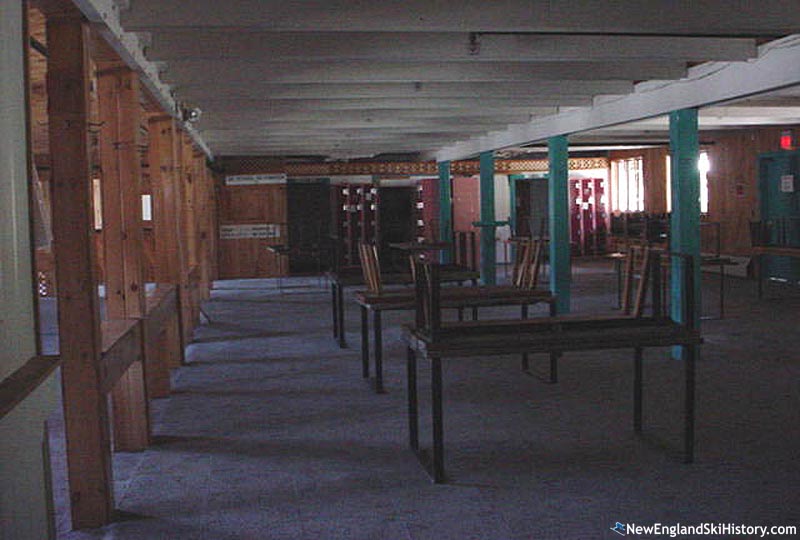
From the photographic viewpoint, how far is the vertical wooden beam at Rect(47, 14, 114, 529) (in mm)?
3918

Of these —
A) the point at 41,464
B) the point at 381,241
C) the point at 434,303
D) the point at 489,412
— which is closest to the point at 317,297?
the point at 381,241

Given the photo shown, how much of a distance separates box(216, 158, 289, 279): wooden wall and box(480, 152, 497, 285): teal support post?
5533 millimetres

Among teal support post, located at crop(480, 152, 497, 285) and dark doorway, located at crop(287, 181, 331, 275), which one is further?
dark doorway, located at crop(287, 181, 331, 275)

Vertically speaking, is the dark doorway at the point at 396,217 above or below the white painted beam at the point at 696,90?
below

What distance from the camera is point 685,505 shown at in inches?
160

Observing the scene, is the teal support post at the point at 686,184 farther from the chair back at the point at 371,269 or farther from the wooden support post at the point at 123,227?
the wooden support post at the point at 123,227

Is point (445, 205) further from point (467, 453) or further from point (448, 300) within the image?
point (467, 453)

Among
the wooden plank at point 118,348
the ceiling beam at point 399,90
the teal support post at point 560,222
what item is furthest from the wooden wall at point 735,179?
the wooden plank at point 118,348

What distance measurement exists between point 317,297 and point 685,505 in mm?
10240

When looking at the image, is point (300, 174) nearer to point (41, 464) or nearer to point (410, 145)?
point (410, 145)

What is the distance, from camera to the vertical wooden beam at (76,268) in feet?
12.9

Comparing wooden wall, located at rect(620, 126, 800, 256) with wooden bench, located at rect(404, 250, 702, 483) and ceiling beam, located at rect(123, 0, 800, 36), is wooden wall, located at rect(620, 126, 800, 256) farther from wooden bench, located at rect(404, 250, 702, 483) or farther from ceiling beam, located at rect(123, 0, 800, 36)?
wooden bench, located at rect(404, 250, 702, 483)

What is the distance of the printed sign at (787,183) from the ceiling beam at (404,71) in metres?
7.35

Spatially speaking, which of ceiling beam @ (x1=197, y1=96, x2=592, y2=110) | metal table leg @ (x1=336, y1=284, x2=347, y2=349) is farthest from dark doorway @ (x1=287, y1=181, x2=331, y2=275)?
metal table leg @ (x1=336, y1=284, x2=347, y2=349)
